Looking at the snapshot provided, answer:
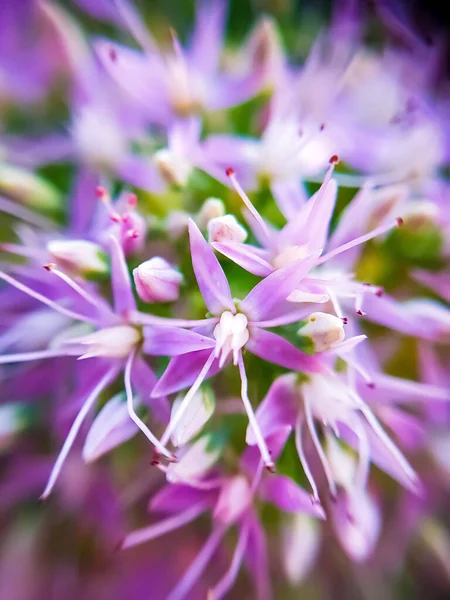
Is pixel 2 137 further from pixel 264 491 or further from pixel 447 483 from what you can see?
pixel 447 483

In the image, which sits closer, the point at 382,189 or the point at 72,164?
the point at 382,189

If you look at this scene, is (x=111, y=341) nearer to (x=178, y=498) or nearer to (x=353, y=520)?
(x=178, y=498)

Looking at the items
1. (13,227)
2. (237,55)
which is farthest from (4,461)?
(237,55)

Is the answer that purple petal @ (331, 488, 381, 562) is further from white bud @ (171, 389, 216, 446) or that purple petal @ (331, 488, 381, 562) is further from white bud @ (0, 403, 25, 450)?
white bud @ (0, 403, 25, 450)

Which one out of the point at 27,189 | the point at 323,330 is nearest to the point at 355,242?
the point at 323,330

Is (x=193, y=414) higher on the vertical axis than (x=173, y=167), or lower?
A: lower

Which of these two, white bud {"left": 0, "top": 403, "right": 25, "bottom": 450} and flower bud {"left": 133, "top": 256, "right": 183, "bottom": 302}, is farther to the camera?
white bud {"left": 0, "top": 403, "right": 25, "bottom": 450}

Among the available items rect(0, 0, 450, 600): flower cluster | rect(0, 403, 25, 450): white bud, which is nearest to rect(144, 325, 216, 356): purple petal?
rect(0, 0, 450, 600): flower cluster
